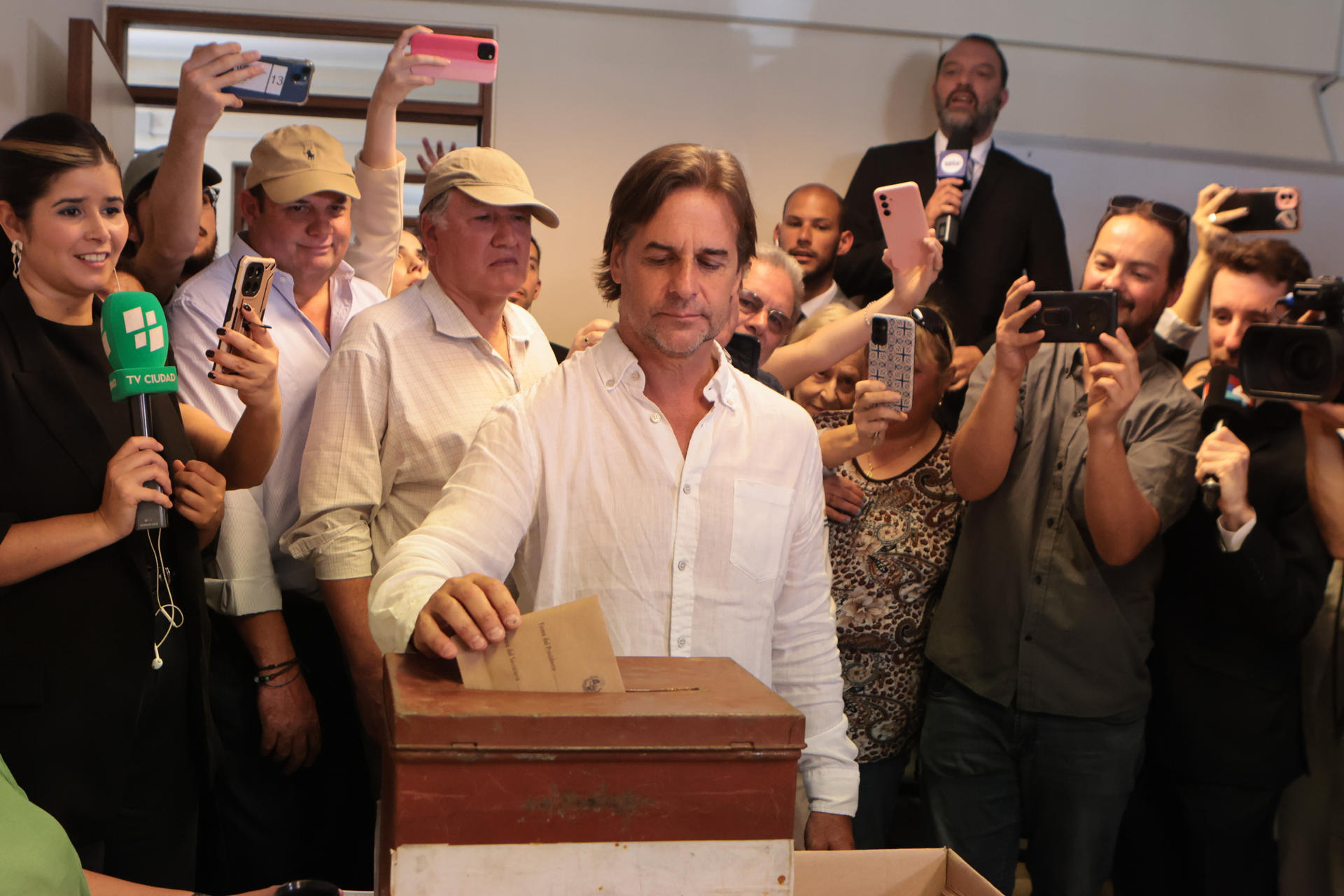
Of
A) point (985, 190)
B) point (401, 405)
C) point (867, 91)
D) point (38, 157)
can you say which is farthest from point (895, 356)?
point (867, 91)

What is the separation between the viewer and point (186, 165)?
88.0 inches

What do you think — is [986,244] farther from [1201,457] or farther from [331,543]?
[331,543]

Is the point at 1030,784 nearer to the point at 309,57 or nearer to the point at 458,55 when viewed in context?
the point at 458,55

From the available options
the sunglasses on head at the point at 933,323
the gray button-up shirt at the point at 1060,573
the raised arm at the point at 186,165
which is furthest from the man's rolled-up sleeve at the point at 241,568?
the sunglasses on head at the point at 933,323

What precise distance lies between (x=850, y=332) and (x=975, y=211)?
2.15 meters

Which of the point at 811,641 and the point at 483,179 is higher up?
the point at 483,179

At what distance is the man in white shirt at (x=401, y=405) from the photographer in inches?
77.4

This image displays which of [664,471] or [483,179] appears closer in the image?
[664,471]

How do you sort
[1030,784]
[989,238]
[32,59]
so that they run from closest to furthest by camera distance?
[1030,784], [32,59], [989,238]

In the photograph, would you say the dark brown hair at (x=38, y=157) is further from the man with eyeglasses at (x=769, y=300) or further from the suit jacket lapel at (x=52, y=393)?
the man with eyeglasses at (x=769, y=300)

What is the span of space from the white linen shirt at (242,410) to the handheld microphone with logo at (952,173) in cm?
178

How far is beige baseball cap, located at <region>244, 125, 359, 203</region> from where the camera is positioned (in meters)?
2.34

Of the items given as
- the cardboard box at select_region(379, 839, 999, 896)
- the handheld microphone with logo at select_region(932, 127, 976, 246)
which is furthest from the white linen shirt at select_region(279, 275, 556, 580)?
the handheld microphone with logo at select_region(932, 127, 976, 246)

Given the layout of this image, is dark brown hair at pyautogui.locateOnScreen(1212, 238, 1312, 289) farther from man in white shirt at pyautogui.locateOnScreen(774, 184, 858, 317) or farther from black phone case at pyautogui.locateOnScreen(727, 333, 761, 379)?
man in white shirt at pyautogui.locateOnScreen(774, 184, 858, 317)
